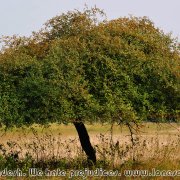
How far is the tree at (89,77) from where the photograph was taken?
11992mm

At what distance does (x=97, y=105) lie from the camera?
1191 cm

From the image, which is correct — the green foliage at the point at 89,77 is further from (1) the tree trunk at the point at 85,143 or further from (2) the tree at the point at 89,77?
(1) the tree trunk at the point at 85,143

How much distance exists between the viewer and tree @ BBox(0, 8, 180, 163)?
12.0 metres

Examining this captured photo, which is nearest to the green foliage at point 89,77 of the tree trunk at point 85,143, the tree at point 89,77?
the tree at point 89,77

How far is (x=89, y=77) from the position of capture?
12.6 metres

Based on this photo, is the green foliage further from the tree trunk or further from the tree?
the tree trunk

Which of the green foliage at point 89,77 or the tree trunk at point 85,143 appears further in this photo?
the tree trunk at point 85,143

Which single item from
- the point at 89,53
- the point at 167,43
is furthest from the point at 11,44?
the point at 167,43

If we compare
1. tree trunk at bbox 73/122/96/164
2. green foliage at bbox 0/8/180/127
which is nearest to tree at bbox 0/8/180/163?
green foliage at bbox 0/8/180/127

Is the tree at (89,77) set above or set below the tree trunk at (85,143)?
above

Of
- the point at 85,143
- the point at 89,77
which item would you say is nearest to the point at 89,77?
the point at 89,77

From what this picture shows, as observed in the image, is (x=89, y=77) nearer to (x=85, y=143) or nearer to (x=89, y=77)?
(x=89, y=77)

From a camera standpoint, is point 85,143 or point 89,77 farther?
point 85,143

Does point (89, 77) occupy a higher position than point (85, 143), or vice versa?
point (89, 77)
